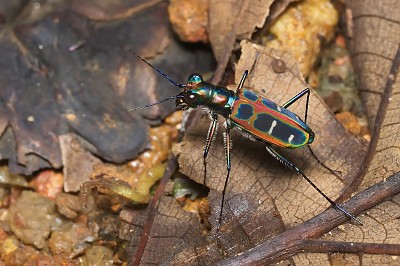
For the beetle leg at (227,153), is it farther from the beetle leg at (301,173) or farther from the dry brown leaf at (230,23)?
the dry brown leaf at (230,23)

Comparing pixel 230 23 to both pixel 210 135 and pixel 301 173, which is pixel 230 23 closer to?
pixel 210 135

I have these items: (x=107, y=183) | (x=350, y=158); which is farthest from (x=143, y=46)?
(x=350, y=158)

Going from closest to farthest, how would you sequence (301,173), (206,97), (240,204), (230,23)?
(240,204) < (301,173) < (206,97) < (230,23)

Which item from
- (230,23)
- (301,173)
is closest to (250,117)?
(301,173)

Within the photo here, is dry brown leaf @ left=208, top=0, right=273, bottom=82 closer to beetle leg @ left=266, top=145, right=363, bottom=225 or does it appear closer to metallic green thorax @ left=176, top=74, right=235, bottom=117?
metallic green thorax @ left=176, top=74, right=235, bottom=117

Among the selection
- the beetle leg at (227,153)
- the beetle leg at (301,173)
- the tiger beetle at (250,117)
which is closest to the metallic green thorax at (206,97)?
the tiger beetle at (250,117)
